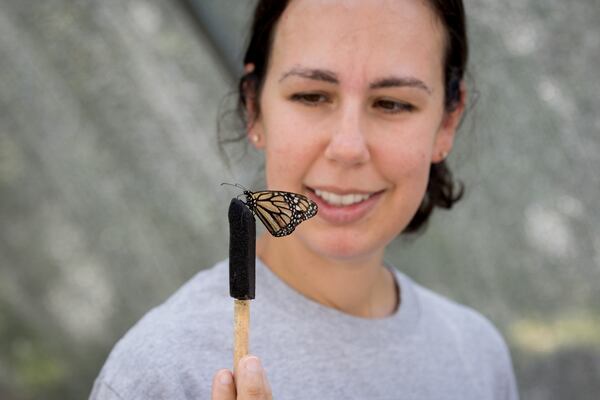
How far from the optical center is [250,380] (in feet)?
3.14

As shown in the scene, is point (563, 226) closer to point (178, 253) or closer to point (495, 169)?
point (495, 169)

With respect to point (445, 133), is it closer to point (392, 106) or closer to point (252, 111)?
point (392, 106)

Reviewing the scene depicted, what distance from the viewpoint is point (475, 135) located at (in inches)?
102

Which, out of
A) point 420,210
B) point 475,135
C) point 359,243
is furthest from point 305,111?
point 475,135

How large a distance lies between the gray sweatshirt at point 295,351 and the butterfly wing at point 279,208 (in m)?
0.36

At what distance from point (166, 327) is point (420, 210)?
939mm

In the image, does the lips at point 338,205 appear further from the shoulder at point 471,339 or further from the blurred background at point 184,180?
the blurred background at point 184,180

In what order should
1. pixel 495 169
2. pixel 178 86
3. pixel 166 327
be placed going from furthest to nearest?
pixel 178 86 < pixel 495 169 < pixel 166 327

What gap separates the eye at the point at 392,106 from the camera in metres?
1.49

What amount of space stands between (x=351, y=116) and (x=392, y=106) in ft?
0.47

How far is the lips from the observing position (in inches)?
56.4

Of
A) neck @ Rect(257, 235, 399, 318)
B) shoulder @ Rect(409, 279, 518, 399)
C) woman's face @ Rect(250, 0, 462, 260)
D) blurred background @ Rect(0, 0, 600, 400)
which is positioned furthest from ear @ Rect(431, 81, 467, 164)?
blurred background @ Rect(0, 0, 600, 400)

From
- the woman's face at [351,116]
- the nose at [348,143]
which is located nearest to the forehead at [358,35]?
the woman's face at [351,116]

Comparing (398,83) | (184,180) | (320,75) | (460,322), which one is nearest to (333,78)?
(320,75)
